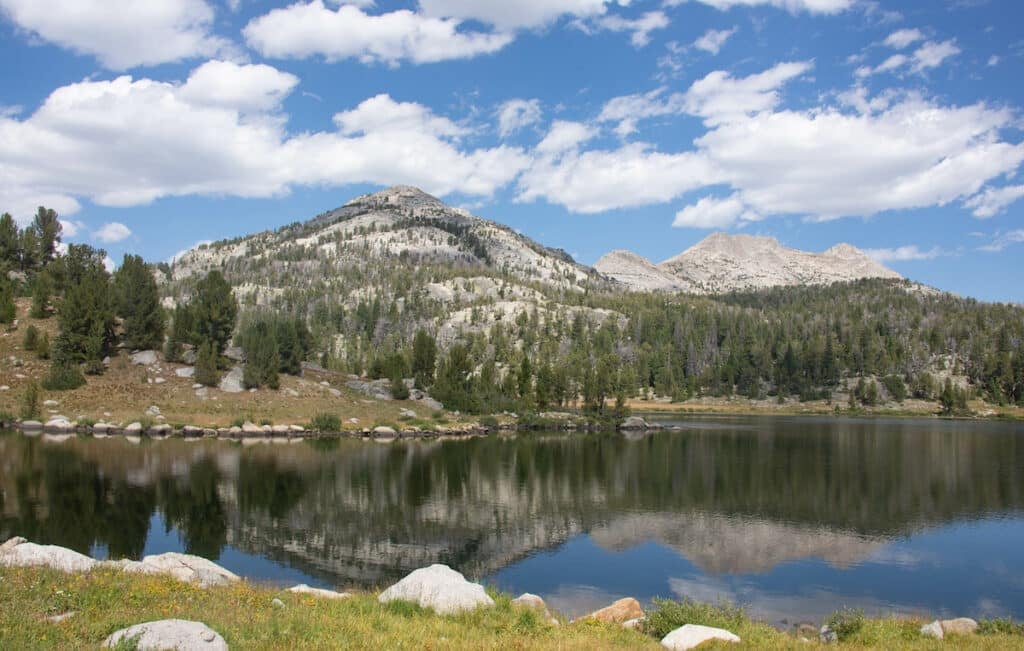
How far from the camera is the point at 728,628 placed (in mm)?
15961

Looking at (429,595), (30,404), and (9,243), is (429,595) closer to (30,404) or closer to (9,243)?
(30,404)

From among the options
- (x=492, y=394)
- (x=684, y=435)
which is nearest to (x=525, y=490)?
(x=684, y=435)

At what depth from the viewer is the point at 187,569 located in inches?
725

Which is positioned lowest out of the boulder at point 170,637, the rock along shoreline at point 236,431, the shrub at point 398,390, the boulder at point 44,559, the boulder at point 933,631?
the rock along shoreline at point 236,431

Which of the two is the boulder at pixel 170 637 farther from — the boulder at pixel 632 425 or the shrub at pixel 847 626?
the boulder at pixel 632 425

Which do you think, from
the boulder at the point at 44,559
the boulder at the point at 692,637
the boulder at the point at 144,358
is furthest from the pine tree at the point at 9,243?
the boulder at the point at 692,637

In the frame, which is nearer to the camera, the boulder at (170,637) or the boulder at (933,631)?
the boulder at (170,637)

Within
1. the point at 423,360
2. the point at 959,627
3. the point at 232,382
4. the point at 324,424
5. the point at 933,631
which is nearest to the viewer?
the point at 933,631

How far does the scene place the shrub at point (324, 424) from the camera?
75750 millimetres

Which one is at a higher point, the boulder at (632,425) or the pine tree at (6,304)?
the pine tree at (6,304)

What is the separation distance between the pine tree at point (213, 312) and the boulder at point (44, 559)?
2674 inches

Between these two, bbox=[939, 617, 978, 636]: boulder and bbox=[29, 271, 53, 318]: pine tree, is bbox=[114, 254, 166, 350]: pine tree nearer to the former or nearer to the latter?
bbox=[29, 271, 53, 318]: pine tree

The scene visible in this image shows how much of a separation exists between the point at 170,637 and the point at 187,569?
29.5 feet

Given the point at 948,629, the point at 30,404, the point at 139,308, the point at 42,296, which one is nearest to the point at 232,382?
the point at 139,308
